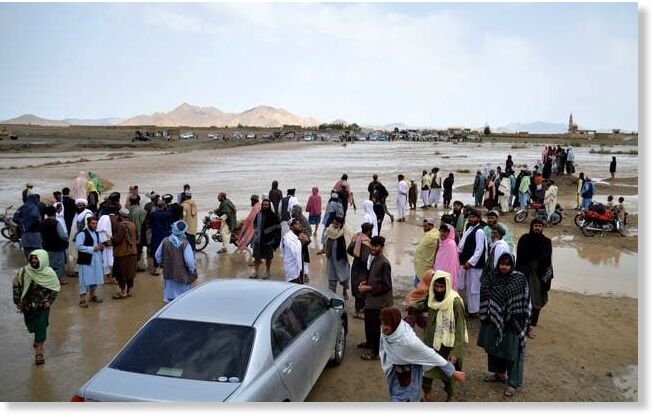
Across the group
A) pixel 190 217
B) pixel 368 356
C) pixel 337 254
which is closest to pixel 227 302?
pixel 368 356

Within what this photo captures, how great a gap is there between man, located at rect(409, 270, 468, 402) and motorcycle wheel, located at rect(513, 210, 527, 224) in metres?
11.8

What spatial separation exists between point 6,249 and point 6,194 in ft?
39.9

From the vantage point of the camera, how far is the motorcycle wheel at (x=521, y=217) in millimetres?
16609

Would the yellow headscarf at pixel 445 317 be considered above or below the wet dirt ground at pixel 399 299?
above

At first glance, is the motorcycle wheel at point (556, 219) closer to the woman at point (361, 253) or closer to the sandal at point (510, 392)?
the woman at point (361, 253)

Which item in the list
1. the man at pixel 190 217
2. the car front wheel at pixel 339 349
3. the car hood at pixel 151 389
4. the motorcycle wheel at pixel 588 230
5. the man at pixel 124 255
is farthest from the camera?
the motorcycle wheel at pixel 588 230

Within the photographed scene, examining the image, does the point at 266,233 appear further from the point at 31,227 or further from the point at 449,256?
the point at 31,227

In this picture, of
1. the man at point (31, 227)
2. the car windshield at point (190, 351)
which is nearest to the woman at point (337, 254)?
the car windshield at point (190, 351)

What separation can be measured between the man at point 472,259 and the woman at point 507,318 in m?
1.75

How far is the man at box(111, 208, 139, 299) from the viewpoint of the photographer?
363 inches

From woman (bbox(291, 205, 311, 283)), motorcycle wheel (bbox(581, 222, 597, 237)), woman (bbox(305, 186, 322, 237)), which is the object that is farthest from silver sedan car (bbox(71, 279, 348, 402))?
motorcycle wheel (bbox(581, 222, 597, 237))

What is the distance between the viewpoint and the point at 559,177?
25797mm

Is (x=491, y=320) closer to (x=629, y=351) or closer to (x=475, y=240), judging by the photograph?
(x=475, y=240)

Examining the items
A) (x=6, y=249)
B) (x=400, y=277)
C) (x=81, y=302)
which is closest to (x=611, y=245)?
(x=400, y=277)
